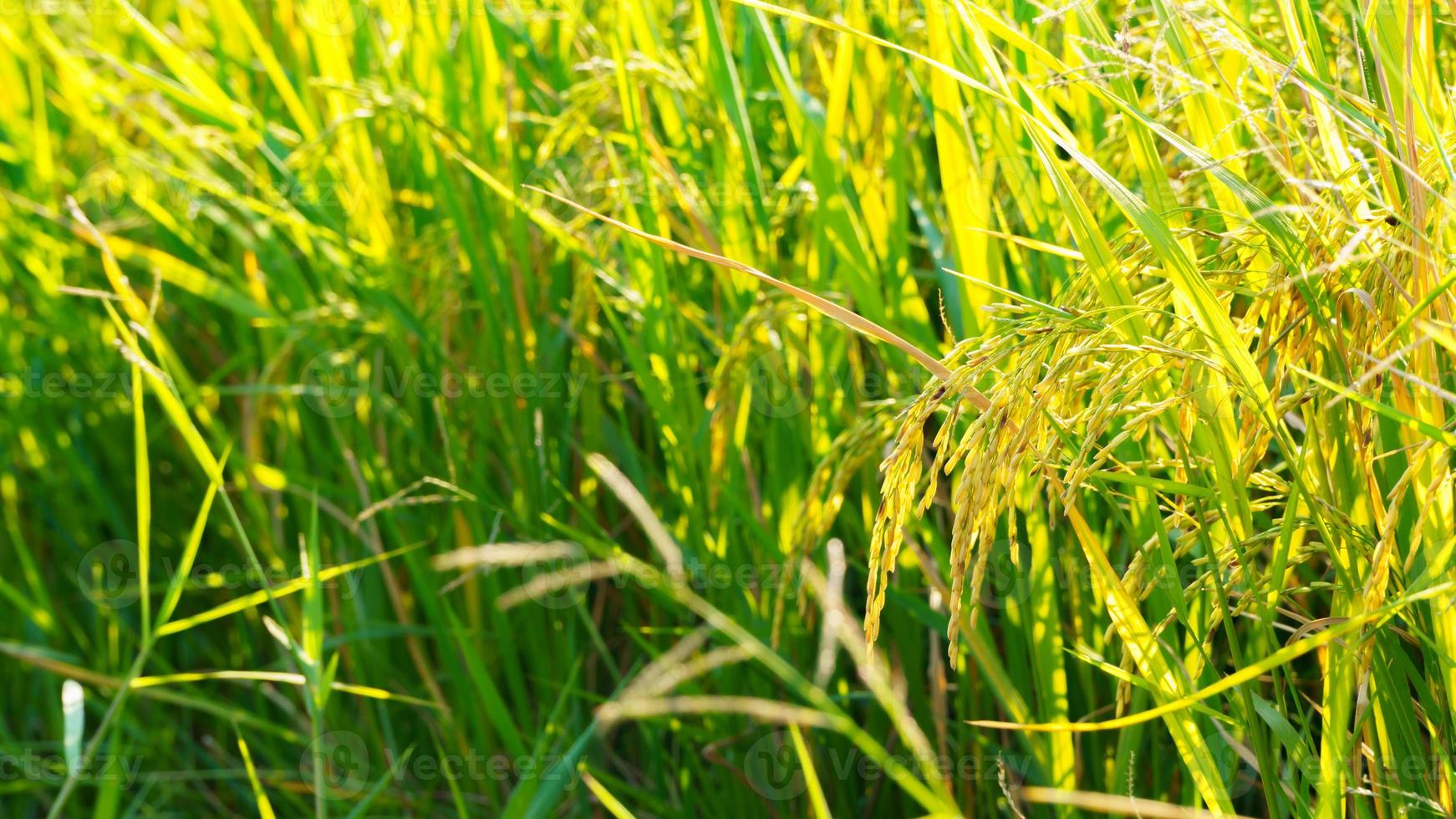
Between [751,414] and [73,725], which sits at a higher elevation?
[751,414]

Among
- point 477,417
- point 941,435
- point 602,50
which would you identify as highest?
point 602,50

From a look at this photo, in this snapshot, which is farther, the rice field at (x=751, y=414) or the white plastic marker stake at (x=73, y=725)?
the white plastic marker stake at (x=73, y=725)

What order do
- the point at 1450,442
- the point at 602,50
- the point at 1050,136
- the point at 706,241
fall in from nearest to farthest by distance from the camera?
the point at 1450,442
the point at 1050,136
the point at 706,241
the point at 602,50

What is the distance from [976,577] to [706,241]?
734 millimetres

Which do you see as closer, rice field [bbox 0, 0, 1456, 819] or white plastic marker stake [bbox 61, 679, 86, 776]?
rice field [bbox 0, 0, 1456, 819]

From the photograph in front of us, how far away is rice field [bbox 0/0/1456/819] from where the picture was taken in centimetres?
72

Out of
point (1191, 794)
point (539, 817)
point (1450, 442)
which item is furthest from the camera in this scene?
point (539, 817)

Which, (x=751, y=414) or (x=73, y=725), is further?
(x=751, y=414)

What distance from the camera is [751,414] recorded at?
1432 mm

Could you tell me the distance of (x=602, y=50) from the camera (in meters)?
1.44

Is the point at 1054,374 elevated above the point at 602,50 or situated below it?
below

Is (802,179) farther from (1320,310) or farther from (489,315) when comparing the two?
(1320,310)

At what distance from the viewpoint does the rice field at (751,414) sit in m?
0.72

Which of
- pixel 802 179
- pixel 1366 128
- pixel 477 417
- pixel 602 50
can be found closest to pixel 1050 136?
pixel 1366 128
